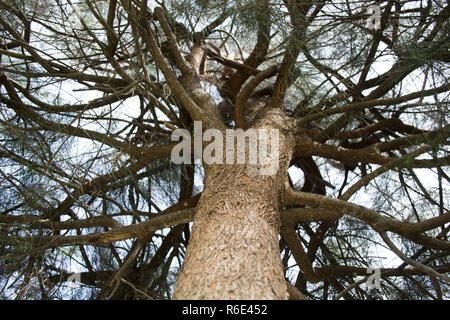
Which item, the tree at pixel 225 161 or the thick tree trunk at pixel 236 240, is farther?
the tree at pixel 225 161

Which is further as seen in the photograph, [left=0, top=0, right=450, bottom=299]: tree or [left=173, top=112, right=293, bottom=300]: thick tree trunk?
[left=0, top=0, right=450, bottom=299]: tree

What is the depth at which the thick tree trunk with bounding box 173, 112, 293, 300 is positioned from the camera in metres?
0.95

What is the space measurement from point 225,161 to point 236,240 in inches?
22.7

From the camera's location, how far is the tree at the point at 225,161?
1.43 metres

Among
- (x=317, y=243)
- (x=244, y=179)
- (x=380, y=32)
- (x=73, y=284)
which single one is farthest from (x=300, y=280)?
(x=380, y=32)

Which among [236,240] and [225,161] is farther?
[225,161]

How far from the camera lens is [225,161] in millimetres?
1662

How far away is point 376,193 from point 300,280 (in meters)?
Result: 0.83

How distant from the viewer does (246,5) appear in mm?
1886

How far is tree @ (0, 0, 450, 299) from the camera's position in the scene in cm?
143

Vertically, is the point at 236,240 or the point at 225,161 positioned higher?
the point at 225,161

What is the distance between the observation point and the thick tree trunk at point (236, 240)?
0.95 metres
